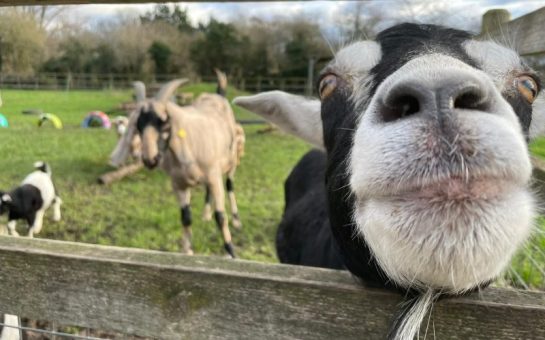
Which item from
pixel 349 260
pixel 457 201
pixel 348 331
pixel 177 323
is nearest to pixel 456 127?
pixel 457 201

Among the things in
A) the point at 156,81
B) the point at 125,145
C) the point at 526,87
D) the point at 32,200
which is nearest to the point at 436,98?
the point at 526,87

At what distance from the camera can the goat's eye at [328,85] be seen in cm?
180

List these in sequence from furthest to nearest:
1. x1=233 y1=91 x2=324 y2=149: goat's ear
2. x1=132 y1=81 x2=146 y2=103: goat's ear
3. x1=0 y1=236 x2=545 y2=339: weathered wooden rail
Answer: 1. x1=132 y1=81 x2=146 y2=103: goat's ear
2. x1=233 y1=91 x2=324 y2=149: goat's ear
3. x1=0 y1=236 x2=545 y2=339: weathered wooden rail

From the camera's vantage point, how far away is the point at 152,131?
5.29 meters

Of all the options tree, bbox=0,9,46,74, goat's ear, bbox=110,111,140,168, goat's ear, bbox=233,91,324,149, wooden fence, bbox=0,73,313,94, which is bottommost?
goat's ear, bbox=110,111,140,168

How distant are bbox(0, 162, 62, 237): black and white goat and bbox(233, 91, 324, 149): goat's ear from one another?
4.26 m

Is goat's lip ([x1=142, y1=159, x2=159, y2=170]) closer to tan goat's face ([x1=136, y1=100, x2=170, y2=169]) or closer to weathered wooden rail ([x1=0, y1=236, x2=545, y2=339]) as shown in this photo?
tan goat's face ([x1=136, y1=100, x2=170, y2=169])

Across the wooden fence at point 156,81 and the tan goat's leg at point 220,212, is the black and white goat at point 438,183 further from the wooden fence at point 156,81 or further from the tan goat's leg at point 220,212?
the wooden fence at point 156,81

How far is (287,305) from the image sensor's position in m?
1.25

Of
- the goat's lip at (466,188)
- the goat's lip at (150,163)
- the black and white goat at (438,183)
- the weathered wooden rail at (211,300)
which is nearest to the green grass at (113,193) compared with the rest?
the goat's lip at (150,163)

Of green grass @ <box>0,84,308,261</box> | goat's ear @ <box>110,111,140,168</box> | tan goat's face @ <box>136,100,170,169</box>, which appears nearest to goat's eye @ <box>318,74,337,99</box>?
green grass @ <box>0,84,308,261</box>

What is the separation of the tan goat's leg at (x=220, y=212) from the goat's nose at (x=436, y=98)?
4.50 metres

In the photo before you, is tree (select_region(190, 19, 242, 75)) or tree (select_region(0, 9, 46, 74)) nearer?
tree (select_region(0, 9, 46, 74))

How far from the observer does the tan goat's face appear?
517cm
